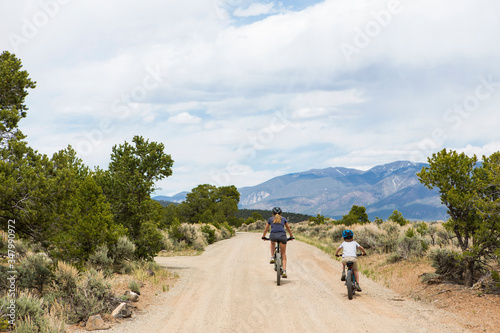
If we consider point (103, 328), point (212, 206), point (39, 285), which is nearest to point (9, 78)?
point (39, 285)

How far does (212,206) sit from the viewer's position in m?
70.3

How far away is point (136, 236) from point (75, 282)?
21.1 ft

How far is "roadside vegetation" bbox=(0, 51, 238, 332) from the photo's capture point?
28.1 ft

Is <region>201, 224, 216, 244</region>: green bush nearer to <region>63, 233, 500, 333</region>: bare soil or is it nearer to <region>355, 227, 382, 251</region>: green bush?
<region>355, 227, 382, 251</region>: green bush

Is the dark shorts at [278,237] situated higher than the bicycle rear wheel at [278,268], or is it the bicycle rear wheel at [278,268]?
the dark shorts at [278,237]

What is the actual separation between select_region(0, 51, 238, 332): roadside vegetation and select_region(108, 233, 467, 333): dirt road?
139 cm

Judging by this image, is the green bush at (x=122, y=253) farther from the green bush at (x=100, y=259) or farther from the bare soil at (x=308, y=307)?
the bare soil at (x=308, y=307)

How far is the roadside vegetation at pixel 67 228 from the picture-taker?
857 centimetres

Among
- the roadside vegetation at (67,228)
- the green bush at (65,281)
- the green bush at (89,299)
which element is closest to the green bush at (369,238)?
the roadside vegetation at (67,228)

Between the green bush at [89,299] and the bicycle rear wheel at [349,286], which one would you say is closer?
the green bush at [89,299]

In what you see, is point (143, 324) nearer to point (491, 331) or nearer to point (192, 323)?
point (192, 323)

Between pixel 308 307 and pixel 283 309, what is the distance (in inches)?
26.3

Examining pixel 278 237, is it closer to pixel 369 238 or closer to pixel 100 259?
pixel 100 259

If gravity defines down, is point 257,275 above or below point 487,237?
below
